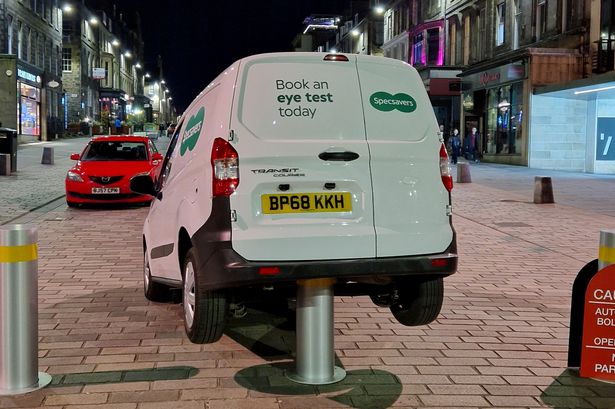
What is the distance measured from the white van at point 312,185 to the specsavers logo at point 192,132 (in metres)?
0.16

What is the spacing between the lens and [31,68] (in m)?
40.7

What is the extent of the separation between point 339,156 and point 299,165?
26 cm

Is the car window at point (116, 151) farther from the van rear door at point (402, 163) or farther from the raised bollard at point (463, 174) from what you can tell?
the van rear door at point (402, 163)

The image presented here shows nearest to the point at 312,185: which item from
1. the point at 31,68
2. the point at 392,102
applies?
the point at 392,102

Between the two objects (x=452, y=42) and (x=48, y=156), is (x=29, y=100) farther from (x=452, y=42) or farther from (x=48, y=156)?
(x=452, y=42)

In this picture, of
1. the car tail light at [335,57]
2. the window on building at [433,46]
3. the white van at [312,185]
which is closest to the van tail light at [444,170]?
the white van at [312,185]

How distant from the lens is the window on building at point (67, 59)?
57925mm

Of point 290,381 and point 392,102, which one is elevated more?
point 392,102

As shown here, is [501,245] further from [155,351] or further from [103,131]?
[103,131]

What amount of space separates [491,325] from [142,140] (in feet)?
37.9

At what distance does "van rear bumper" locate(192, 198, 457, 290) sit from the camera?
13.6ft

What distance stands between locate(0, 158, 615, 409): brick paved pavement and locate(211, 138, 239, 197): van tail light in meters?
1.23

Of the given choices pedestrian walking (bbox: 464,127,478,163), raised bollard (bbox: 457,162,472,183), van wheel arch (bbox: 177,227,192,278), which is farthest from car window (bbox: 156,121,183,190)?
pedestrian walking (bbox: 464,127,478,163)

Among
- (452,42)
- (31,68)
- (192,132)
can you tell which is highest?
(452,42)
